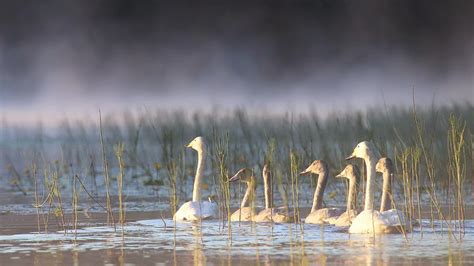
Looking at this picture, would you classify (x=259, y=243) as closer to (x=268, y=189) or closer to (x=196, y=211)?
(x=196, y=211)

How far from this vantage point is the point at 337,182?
19219mm

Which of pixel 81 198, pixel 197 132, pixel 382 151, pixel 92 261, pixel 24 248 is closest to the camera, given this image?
pixel 92 261

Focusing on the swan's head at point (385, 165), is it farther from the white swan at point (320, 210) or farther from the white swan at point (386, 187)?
the white swan at point (320, 210)

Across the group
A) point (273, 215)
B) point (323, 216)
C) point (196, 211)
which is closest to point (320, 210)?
point (323, 216)

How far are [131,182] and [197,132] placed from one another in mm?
1323

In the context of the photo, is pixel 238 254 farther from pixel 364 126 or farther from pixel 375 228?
pixel 364 126

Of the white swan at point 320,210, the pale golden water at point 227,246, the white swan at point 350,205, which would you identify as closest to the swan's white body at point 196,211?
the pale golden water at point 227,246

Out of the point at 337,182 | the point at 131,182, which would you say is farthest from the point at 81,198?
the point at 337,182

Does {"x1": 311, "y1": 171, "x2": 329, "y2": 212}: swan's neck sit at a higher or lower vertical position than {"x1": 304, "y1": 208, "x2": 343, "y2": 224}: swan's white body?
higher

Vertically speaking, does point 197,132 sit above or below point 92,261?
above

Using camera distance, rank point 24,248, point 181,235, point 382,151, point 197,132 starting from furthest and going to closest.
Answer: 1. point 197,132
2. point 382,151
3. point 181,235
4. point 24,248

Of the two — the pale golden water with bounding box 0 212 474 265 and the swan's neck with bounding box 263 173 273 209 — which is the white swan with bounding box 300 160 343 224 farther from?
the swan's neck with bounding box 263 173 273 209

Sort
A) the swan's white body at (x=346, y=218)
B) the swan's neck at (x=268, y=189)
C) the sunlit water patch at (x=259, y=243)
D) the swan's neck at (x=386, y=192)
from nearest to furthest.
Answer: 1. the sunlit water patch at (x=259, y=243)
2. the swan's white body at (x=346, y=218)
3. the swan's neck at (x=386, y=192)
4. the swan's neck at (x=268, y=189)

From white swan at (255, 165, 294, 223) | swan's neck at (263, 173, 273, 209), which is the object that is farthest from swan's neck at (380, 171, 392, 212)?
swan's neck at (263, 173, 273, 209)
